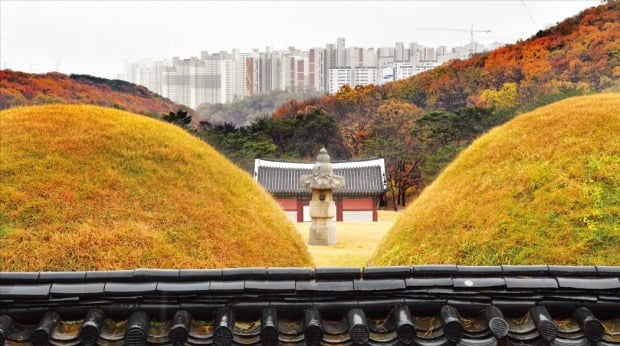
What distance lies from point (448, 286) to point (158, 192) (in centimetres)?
551

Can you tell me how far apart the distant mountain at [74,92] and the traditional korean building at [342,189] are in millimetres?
7001

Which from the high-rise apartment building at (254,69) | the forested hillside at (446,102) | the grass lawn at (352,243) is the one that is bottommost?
the grass lawn at (352,243)

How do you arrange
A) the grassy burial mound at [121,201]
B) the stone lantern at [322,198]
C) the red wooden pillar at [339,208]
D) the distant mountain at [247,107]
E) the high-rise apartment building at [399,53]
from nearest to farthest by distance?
the grassy burial mound at [121,201] < the stone lantern at [322,198] < the red wooden pillar at [339,208] < the distant mountain at [247,107] < the high-rise apartment building at [399,53]

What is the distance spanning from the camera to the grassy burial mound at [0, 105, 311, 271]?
6.86 meters

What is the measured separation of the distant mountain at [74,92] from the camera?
1200 inches

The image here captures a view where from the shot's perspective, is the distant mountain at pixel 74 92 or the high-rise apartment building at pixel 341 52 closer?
the distant mountain at pixel 74 92

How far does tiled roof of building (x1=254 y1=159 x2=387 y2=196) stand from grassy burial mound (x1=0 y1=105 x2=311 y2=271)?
1537cm

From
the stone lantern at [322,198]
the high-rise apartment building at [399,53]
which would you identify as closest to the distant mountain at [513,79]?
the high-rise apartment building at [399,53]

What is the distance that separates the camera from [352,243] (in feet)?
62.5

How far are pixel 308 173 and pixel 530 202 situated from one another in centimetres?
1800

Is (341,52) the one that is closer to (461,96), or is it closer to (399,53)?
(399,53)

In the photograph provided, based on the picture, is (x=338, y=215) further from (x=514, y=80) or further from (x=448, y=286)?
(x=448, y=286)

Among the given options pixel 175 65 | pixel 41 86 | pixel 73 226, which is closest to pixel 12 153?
pixel 73 226

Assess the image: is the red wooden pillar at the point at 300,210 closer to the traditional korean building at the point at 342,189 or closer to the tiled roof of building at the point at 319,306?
the traditional korean building at the point at 342,189
